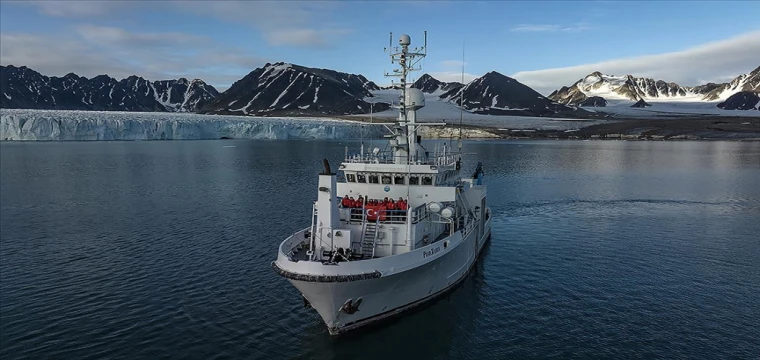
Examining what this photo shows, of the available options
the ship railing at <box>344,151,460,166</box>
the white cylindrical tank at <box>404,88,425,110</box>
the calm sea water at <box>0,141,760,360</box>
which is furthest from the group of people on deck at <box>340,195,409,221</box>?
the white cylindrical tank at <box>404,88,425,110</box>

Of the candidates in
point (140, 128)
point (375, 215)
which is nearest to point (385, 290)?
point (375, 215)

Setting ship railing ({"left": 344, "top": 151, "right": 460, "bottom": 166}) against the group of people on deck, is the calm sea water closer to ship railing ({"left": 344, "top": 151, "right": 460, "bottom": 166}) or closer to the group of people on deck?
the group of people on deck

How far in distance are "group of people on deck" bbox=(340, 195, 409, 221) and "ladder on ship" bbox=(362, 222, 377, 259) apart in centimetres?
46

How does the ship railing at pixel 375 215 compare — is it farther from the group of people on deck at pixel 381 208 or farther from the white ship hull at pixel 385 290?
the white ship hull at pixel 385 290

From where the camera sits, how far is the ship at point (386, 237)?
60.8 ft

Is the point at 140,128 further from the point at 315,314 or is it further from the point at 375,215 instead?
the point at 375,215

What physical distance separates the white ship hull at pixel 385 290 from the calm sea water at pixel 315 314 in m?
0.74

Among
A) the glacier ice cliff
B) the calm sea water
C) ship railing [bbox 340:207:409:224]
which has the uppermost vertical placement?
the glacier ice cliff

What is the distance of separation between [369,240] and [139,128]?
12854 centimetres

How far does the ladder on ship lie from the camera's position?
21297mm

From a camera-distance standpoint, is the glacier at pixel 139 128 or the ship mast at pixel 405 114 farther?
the glacier at pixel 139 128

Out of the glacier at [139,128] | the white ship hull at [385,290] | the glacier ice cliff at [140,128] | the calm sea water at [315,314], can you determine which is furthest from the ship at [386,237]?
the glacier at [139,128]

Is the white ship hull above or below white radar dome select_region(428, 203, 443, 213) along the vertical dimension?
below

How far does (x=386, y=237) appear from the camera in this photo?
71.4 feet
